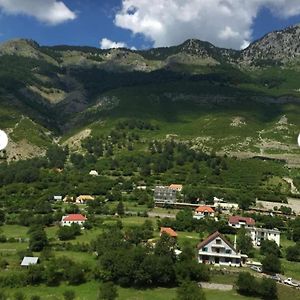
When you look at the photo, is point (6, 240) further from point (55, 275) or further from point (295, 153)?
point (295, 153)

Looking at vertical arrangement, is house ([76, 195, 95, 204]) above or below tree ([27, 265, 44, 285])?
above

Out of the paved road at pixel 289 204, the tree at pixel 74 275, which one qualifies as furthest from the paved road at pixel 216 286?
the paved road at pixel 289 204

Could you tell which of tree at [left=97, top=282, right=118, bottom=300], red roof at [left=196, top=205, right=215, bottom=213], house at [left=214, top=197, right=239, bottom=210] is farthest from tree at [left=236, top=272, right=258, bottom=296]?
house at [left=214, top=197, right=239, bottom=210]

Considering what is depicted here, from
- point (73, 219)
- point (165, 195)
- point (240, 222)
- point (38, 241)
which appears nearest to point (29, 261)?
point (38, 241)

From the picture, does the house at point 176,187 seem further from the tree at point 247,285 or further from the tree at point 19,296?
the tree at point 19,296

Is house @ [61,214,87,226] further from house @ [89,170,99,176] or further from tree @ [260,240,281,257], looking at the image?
house @ [89,170,99,176]

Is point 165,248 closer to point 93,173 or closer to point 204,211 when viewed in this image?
point 204,211
